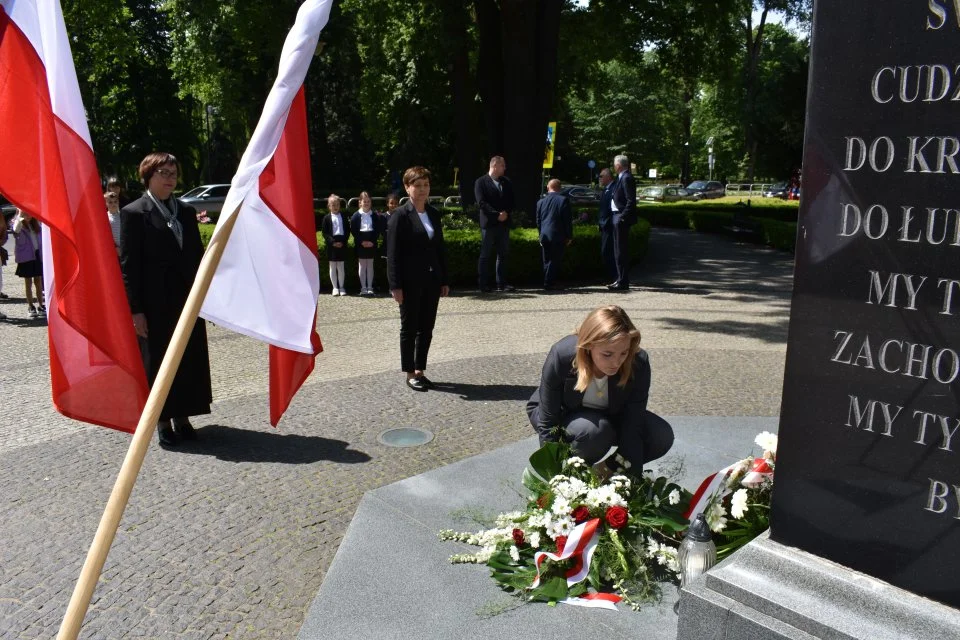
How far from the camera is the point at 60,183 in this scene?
8.59 ft

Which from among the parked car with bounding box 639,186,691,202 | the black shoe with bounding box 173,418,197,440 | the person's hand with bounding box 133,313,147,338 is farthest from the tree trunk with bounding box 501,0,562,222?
the parked car with bounding box 639,186,691,202

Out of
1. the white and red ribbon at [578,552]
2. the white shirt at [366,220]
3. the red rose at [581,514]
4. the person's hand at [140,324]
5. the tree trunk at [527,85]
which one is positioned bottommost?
the white and red ribbon at [578,552]

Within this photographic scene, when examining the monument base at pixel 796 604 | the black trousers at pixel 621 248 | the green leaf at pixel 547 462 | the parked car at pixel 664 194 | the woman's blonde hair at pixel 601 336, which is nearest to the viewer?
the monument base at pixel 796 604

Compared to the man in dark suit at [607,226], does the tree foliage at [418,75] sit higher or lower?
higher

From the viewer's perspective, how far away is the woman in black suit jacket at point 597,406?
405cm

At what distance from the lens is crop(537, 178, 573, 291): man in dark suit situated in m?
12.9

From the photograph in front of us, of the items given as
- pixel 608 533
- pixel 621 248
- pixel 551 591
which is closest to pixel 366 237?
pixel 621 248

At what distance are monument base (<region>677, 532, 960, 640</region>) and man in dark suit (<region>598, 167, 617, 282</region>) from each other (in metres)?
10.4

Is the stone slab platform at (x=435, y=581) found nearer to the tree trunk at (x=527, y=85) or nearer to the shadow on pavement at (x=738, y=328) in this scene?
the shadow on pavement at (x=738, y=328)

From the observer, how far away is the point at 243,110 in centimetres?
2820

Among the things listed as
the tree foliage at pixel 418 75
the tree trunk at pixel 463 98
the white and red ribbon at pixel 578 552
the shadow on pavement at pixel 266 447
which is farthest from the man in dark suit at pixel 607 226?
the white and red ribbon at pixel 578 552

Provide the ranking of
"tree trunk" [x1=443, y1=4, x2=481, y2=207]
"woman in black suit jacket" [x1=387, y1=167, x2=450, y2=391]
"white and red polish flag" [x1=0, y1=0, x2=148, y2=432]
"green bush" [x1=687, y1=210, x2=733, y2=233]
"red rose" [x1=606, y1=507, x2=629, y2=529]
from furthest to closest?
"green bush" [x1=687, y1=210, x2=733, y2=233] → "tree trunk" [x1=443, y1=4, x2=481, y2=207] → "woman in black suit jacket" [x1=387, y1=167, x2=450, y2=391] → "red rose" [x1=606, y1=507, x2=629, y2=529] → "white and red polish flag" [x1=0, y1=0, x2=148, y2=432]

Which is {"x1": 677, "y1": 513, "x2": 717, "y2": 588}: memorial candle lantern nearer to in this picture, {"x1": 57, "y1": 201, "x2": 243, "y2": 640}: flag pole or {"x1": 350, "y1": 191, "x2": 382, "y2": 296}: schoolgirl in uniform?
{"x1": 57, "y1": 201, "x2": 243, "y2": 640}: flag pole

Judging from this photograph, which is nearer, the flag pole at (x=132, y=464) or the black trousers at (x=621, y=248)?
the flag pole at (x=132, y=464)
